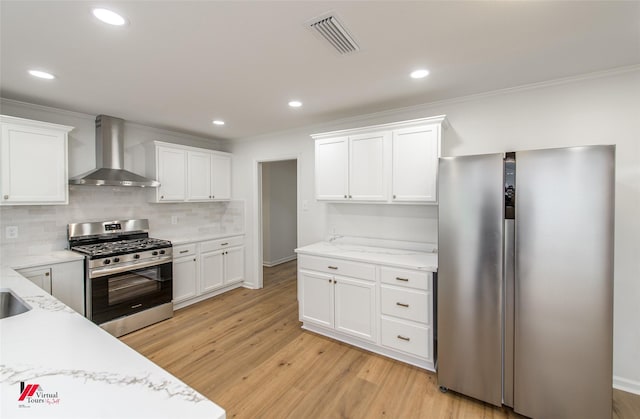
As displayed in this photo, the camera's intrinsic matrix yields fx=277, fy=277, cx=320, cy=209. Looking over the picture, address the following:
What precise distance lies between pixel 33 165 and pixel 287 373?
3144 mm

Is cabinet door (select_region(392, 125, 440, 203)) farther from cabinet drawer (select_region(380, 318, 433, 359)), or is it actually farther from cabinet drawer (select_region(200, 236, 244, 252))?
cabinet drawer (select_region(200, 236, 244, 252))

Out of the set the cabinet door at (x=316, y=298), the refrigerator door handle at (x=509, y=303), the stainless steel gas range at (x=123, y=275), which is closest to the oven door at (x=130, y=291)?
the stainless steel gas range at (x=123, y=275)

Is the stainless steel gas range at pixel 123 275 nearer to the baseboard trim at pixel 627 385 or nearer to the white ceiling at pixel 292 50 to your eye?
the white ceiling at pixel 292 50

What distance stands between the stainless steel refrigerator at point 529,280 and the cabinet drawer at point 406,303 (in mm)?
229

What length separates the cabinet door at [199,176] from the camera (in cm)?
407

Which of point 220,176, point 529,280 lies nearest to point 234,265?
point 220,176

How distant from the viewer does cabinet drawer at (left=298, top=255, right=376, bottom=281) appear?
8.82ft

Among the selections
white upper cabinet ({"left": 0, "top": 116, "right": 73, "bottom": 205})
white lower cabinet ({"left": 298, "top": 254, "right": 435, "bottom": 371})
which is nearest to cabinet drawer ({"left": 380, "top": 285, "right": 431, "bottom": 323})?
white lower cabinet ({"left": 298, "top": 254, "right": 435, "bottom": 371})

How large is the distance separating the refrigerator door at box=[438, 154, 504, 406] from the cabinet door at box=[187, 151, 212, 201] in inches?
135

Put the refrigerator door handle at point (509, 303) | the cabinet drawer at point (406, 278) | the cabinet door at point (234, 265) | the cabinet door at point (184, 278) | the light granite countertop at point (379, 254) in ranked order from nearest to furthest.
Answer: the refrigerator door handle at point (509, 303) → the cabinet drawer at point (406, 278) → the light granite countertop at point (379, 254) → the cabinet door at point (184, 278) → the cabinet door at point (234, 265)

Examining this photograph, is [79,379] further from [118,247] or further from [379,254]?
[118,247]

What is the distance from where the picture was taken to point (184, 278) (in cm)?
376

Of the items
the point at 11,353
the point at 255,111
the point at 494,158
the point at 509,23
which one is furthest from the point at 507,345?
the point at 255,111

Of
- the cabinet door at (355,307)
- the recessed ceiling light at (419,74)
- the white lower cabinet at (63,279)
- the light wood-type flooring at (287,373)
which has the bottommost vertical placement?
the light wood-type flooring at (287,373)
